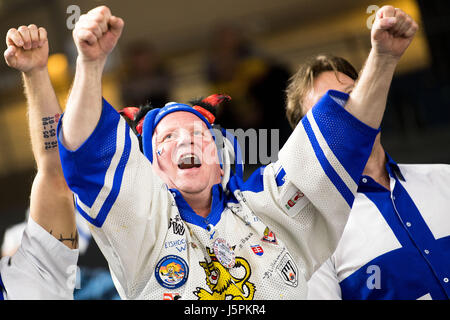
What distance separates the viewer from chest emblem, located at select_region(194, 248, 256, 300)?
3.09 ft

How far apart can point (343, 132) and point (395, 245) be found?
398 mm

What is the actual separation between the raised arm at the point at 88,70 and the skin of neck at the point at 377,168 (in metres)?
0.75

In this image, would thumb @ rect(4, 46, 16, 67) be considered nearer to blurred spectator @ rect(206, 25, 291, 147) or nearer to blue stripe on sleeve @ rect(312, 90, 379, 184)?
blue stripe on sleeve @ rect(312, 90, 379, 184)

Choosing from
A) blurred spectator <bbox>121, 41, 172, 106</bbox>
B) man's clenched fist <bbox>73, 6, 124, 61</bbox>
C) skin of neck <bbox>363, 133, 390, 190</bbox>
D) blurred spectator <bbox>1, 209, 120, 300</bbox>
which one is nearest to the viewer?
man's clenched fist <bbox>73, 6, 124, 61</bbox>

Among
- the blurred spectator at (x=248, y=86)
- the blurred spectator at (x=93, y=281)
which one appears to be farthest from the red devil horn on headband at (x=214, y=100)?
the blurred spectator at (x=93, y=281)

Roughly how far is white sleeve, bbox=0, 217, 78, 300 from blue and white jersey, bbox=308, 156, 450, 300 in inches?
21.9

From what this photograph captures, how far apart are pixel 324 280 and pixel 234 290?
389mm

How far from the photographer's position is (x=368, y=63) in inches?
37.3

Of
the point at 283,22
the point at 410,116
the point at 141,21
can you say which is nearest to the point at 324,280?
the point at 410,116

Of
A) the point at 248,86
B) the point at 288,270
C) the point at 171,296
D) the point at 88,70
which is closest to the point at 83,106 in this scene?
the point at 88,70

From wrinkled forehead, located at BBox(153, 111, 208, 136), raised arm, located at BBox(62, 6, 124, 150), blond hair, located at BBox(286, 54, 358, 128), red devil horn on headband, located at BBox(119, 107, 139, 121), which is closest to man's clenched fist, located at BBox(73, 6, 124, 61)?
raised arm, located at BBox(62, 6, 124, 150)

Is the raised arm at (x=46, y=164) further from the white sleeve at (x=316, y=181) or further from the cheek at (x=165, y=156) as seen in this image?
the white sleeve at (x=316, y=181)

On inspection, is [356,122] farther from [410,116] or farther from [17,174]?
[17,174]

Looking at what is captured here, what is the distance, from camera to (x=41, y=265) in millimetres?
1060
